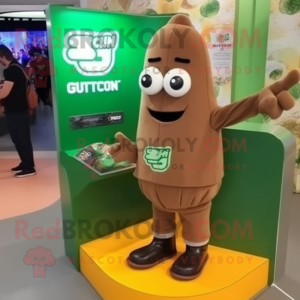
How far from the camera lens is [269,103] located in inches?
53.3

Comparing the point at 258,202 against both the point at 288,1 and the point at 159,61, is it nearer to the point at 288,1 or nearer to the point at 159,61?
the point at 159,61

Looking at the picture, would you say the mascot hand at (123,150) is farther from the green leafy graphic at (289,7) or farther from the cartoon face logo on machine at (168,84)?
the green leafy graphic at (289,7)

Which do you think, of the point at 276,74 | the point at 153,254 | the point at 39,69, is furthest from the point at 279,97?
the point at 39,69

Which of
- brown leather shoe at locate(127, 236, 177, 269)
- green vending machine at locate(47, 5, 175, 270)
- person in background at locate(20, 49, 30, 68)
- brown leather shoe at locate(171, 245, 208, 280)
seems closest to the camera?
brown leather shoe at locate(171, 245, 208, 280)

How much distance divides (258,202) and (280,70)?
5.88ft

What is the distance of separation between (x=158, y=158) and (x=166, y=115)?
208 mm

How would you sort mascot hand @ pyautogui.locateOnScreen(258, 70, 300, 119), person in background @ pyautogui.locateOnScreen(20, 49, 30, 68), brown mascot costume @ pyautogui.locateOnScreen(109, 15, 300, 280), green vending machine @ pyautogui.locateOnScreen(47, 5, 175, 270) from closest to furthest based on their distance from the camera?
mascot hand @ pyautogui.locateOnScreen(258, 70, 300, 119)
brown mascot costume @ pyautogui.locateOnScreen(109, 15, 300, 280)
green vending machine @ pyautogui.locateOnScreen(47, 5, 175, 270)
person in background @ pyautogui.locateOnScreen(20, 49, 30, 68)

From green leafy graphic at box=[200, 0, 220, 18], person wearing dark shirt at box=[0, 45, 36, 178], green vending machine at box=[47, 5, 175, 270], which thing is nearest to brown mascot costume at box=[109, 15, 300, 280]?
green vending machine at box=[47, 5, 175, 270]

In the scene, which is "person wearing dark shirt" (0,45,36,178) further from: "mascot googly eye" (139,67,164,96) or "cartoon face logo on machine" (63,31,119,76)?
"mascot googly eye" (139,67,164,96)

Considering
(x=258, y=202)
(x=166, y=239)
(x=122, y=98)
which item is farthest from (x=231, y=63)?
(x=166, y=239)

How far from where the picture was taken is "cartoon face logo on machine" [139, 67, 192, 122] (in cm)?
155

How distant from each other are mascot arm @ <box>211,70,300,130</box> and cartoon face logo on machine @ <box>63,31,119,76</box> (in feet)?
2.71

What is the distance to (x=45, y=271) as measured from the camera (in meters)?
2.11

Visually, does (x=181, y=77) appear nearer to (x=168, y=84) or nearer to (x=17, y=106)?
(x=168, y=84)
